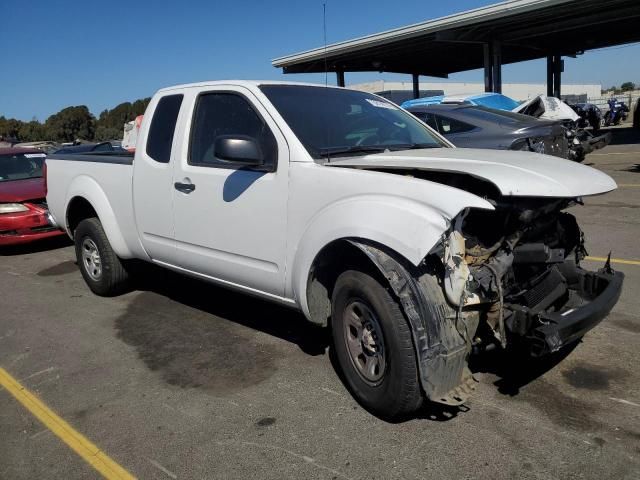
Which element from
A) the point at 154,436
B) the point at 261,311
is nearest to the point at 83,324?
the point at 261,311

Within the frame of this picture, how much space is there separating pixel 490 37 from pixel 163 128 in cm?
2301

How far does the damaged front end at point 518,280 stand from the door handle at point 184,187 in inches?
84.8

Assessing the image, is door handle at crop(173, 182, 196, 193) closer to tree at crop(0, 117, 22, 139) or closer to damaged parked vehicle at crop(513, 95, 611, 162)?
damaged parked vehicle at crop(513, 95, 611, 162)

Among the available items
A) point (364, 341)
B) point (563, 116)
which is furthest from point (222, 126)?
point (563, 116)

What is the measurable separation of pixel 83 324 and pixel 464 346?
3.73m

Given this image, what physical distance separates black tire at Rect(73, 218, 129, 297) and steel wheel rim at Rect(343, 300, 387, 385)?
3.21 meters

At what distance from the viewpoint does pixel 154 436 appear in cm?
325

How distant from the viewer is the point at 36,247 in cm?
924

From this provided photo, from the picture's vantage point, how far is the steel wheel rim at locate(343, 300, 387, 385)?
3180 millimetres

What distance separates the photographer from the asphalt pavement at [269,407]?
9.49 feet

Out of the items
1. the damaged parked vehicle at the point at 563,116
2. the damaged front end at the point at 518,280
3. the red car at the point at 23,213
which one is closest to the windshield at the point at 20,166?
the red car at the point at 23,213

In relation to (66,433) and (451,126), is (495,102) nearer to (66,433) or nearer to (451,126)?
(451,126)

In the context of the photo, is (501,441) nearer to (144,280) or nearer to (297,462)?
(297,462)

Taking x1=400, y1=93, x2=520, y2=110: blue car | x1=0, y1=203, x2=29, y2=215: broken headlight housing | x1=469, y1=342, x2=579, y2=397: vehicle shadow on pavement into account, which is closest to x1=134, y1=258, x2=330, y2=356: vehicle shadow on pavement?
x1=469, y1=342, x2=579, y2=397: vehicle shadow on pavement
